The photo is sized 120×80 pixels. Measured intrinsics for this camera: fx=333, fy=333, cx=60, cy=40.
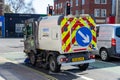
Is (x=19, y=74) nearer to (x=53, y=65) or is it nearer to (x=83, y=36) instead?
(x=53, y=65)

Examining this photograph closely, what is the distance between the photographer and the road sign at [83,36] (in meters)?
13.1

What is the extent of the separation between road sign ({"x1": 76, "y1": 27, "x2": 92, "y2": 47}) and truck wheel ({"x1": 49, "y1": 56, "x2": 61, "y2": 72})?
47.4 inches

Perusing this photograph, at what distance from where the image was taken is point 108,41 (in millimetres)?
16531

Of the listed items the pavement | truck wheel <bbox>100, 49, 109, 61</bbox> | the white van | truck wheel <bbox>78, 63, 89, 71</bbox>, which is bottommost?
the pavement

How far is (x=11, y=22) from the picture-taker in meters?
63.5

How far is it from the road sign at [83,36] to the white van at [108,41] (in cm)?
310

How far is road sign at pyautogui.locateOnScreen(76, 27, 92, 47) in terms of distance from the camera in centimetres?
1312

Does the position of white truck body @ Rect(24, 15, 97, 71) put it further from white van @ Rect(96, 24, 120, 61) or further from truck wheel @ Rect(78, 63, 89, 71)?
white van @ Rect(96, 24, 120, 61)

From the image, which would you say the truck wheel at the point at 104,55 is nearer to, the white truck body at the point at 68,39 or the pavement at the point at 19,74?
the white truck body at the point at 68,39

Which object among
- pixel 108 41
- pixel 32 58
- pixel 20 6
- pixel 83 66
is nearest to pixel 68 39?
pixel 83 66

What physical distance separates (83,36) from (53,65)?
1.66m

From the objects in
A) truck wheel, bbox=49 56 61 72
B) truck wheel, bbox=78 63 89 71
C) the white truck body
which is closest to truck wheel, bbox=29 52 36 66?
the white truck body

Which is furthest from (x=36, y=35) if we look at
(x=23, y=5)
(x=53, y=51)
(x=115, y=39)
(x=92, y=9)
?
(x=23, y=5)

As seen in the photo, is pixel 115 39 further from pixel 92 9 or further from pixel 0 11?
pixel 0 11
